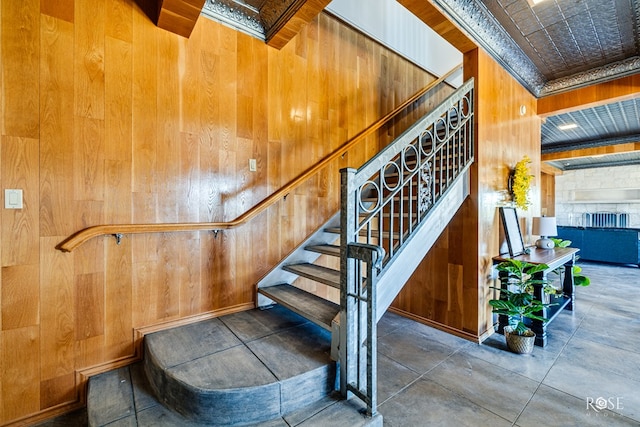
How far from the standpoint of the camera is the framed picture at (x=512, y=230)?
9.99 feet

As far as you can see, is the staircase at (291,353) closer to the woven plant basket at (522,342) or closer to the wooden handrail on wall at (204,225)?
the wooden handrail on wall at (204,225)

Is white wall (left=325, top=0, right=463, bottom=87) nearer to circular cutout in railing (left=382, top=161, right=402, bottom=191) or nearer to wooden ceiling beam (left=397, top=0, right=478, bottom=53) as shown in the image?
wooden ceiling beam (left=397, top=0, right=478, bottom=53)

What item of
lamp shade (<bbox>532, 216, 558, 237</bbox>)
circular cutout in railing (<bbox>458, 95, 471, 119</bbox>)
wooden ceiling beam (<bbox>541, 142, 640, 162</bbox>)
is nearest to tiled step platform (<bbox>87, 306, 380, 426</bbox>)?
circular cutout in railing (<bbox>458, 95, 471, 119</bbox>)

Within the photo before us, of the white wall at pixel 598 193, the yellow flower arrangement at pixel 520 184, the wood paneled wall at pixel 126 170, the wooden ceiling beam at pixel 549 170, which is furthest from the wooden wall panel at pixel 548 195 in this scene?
the wood paneled wall at pixel 126 170

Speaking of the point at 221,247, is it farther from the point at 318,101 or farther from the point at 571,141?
the point at 571,141

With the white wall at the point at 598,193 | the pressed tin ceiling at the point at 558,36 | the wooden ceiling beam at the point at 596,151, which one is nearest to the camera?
the pressed tin ceiling at the point at 558,36

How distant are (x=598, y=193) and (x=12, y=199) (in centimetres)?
1339

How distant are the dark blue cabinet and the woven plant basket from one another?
20.8 feet

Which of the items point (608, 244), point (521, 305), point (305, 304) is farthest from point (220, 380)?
point (608, 244)

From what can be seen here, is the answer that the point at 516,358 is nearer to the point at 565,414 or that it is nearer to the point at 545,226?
the point at 565,414

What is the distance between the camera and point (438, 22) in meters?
2.44

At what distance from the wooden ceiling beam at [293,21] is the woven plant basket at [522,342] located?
3294 millimetres

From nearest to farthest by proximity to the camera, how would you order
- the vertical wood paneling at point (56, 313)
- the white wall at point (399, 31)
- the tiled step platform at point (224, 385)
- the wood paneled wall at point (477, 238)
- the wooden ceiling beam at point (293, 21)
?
the tiled step platform at point (224, 385)
the vertical wood paneling at point (56, 313)
the wooden ceiling beam at point (293, 21)
the wood paneled wall at point (477, 238)
the white wall at point (399, 31)

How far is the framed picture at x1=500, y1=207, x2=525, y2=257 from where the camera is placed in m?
3.05
